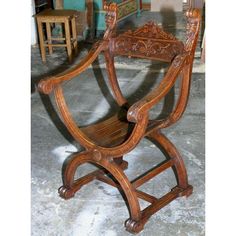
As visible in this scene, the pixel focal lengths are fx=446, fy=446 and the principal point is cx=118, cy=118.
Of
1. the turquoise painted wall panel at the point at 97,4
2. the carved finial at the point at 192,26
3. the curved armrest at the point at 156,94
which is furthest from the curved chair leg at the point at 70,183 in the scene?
the turquoise painted wall panel at the point at 97,4

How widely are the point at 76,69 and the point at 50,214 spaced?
84 cm

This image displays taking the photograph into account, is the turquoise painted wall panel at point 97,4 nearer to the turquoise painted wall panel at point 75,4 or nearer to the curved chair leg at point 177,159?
the turquoise painted wall panel at point 75,4

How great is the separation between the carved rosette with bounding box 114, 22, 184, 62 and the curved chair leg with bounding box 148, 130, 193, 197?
455 millimetres

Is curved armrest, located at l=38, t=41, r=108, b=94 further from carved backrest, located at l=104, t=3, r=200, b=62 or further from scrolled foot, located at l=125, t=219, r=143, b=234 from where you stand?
scrolled foot, located at l=125, t=219, r=143, b=234

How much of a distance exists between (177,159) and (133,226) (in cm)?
51

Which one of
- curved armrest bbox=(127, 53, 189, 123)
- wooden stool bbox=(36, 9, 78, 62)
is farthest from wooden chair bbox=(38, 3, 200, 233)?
wooden stool bbox=(36, 9, 78, 62)

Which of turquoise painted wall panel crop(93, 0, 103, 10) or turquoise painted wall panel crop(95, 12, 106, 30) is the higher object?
turquoise painted wall panel crop(93, 0, 103, 10)

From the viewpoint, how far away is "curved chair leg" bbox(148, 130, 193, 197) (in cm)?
263

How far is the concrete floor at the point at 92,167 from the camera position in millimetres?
2451

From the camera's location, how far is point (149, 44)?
2.46 meters

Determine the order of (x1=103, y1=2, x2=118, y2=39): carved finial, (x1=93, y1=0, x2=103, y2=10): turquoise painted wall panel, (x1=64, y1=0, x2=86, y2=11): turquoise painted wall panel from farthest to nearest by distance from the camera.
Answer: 1. (x1=93, y1=0, x2=103, y2=10): turquoise painted wall panel
2. (x1=64, y1=0, x2=86, y2=11): turquoise painted wall panel
3. (x1=103, y1=2, x2=118, y2=39): carved finial

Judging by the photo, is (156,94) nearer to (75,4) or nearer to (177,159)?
(177,159)

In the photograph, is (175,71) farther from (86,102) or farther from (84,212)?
(86,102)

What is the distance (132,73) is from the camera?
5.00m
